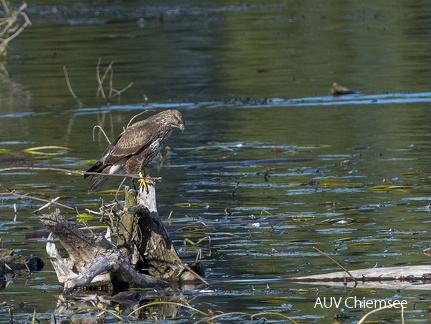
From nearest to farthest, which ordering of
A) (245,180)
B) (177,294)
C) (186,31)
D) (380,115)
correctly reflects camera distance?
1. (177,294)
2. (245,180)
3. (380,115)
4. (186,31)

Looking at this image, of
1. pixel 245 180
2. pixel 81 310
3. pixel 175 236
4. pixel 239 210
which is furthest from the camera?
pixel 245 180

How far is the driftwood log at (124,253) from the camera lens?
27.3 ft

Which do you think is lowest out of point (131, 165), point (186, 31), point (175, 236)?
point (186, 31)

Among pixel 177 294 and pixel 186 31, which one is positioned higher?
pixel 177 294

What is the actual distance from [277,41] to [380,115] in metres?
10.9

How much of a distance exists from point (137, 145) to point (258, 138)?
6.02m

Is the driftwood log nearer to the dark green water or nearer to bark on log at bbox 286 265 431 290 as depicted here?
the dark green water

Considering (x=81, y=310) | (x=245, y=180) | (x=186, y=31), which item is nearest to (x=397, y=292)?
(x=81, y=310)

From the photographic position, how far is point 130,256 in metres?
8.94

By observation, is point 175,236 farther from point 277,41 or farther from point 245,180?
point 277,41

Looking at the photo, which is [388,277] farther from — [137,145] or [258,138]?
[258,138]

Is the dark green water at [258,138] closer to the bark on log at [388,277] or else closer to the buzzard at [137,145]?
the bark on log at [388,277]

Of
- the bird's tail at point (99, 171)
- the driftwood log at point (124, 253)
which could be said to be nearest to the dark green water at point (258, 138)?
the driftwood log at point (124, 253)

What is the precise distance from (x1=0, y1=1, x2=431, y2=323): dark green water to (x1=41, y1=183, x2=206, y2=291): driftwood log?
28cm
